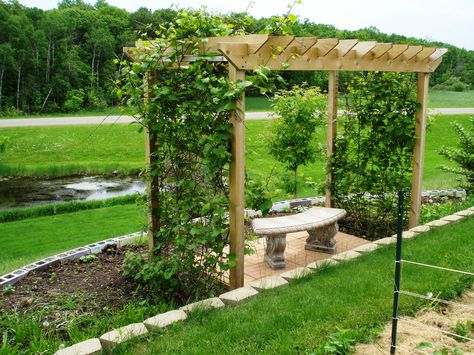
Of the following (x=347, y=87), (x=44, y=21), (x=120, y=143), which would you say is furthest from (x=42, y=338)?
(x=44, y=21)

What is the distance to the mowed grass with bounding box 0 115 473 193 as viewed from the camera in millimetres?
12242

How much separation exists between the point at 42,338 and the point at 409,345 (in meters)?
2.44

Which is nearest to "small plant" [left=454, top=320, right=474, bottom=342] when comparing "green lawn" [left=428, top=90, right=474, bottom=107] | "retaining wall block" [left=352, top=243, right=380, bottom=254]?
"retaining wall block" [left=352, top=243, right=380, bottom=254]

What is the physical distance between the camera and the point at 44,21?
87.4 feet

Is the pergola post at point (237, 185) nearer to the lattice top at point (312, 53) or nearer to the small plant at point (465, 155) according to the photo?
the lattice top at point (312, 53)

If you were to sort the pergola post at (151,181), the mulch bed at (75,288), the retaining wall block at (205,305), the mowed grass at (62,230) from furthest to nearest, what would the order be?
the mowed grass at (62,230), the pergola post at (151,181), the mulch bed at (75,288), the retaining wall block at (205,305)

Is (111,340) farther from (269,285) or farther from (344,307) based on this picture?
(344,307)

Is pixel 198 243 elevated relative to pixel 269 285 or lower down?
elevated

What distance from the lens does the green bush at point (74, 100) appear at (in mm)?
22812

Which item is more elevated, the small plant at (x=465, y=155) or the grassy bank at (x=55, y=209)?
the small plant at (x=465, y=155)

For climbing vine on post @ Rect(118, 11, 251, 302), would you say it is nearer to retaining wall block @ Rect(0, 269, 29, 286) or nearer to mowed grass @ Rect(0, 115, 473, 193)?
retaining wall block @ Rect(0, 269, 29, 286)

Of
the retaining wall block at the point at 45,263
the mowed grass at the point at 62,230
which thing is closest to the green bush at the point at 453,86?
the mowed grass at the point at 62,230

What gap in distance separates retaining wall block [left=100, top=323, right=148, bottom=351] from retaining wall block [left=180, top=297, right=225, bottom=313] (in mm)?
381

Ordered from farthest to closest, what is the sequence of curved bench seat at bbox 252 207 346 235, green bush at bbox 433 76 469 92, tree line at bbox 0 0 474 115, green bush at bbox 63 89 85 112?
1. green bush at bbox 433 76 469 92
2. tree line at bbox 0 0 474 115
3. green bush at bbox 63 89 85 112
4. curved bench seat at bbox 252 207 346 235
